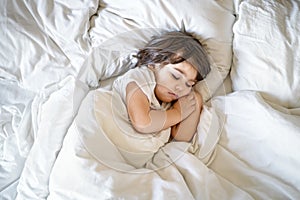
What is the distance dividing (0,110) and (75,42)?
323 millimetres

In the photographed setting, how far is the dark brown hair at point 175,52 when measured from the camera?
1.09 metres

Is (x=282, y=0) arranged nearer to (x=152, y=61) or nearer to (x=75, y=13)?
(x=152, y=61)

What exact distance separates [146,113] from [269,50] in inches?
17.2

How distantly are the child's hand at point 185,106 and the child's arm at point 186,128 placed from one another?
0.01m

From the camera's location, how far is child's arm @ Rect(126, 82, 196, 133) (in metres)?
1.03

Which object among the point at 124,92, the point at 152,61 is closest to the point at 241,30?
the point at 152,61

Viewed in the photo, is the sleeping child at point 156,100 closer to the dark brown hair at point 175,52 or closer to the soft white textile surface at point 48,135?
the dark brown hair at point 175,52

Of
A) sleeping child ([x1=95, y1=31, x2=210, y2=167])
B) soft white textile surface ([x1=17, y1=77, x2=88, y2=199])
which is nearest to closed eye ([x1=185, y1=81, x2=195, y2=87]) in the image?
sleeping child ([x1=95, y1=31, x2=210, y2=167])

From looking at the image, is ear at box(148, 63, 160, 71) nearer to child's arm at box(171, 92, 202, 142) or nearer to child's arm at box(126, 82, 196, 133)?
child's arm at box(126, 82, 196, 133)

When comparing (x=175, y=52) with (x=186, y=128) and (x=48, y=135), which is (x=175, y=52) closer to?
(x=186, y=128)

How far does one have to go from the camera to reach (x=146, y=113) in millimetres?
1044

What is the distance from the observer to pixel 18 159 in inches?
42.2

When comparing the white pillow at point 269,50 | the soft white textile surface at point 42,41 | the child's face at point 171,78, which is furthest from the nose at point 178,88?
the soft white textile surface at point 42,41

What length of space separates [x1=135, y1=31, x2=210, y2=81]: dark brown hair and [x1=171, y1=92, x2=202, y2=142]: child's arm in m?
0.12
